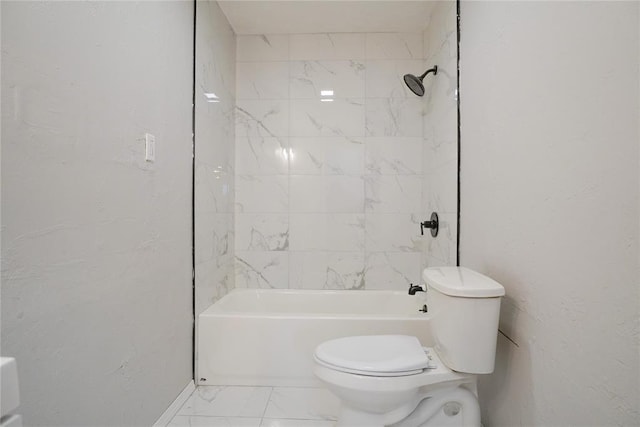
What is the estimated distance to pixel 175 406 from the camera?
5.70 ft

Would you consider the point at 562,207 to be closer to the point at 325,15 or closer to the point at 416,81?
the point at 416,81

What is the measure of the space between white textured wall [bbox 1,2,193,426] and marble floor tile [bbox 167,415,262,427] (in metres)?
0.12

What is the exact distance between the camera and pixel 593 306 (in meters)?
0.90

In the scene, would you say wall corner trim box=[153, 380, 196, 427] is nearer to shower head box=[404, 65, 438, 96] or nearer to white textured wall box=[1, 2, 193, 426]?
white textured wall box=[1, 2, 193, 426]

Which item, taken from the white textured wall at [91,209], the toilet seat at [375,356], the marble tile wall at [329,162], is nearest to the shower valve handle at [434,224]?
the marble tile wall at [329,162]

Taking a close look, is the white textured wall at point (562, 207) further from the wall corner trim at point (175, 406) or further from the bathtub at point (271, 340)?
the wall corner trim at point (175, 406)

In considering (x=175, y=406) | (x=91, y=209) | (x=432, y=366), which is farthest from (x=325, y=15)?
(x=175, y=406)

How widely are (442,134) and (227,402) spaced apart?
1984mm

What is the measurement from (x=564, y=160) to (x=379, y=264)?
1.79 meters

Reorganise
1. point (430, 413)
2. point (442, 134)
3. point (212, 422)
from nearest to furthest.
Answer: point (430, 413)
point (212, 422)
point (442, 134)

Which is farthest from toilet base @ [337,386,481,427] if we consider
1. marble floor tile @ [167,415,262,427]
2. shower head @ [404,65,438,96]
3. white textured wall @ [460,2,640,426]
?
shower head @ [404,65,438,96]

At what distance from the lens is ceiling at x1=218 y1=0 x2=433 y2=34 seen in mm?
2346

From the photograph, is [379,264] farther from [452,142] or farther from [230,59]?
[230,59]

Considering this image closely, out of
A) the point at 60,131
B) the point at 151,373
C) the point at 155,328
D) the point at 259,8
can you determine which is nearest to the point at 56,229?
the point at 60,131
